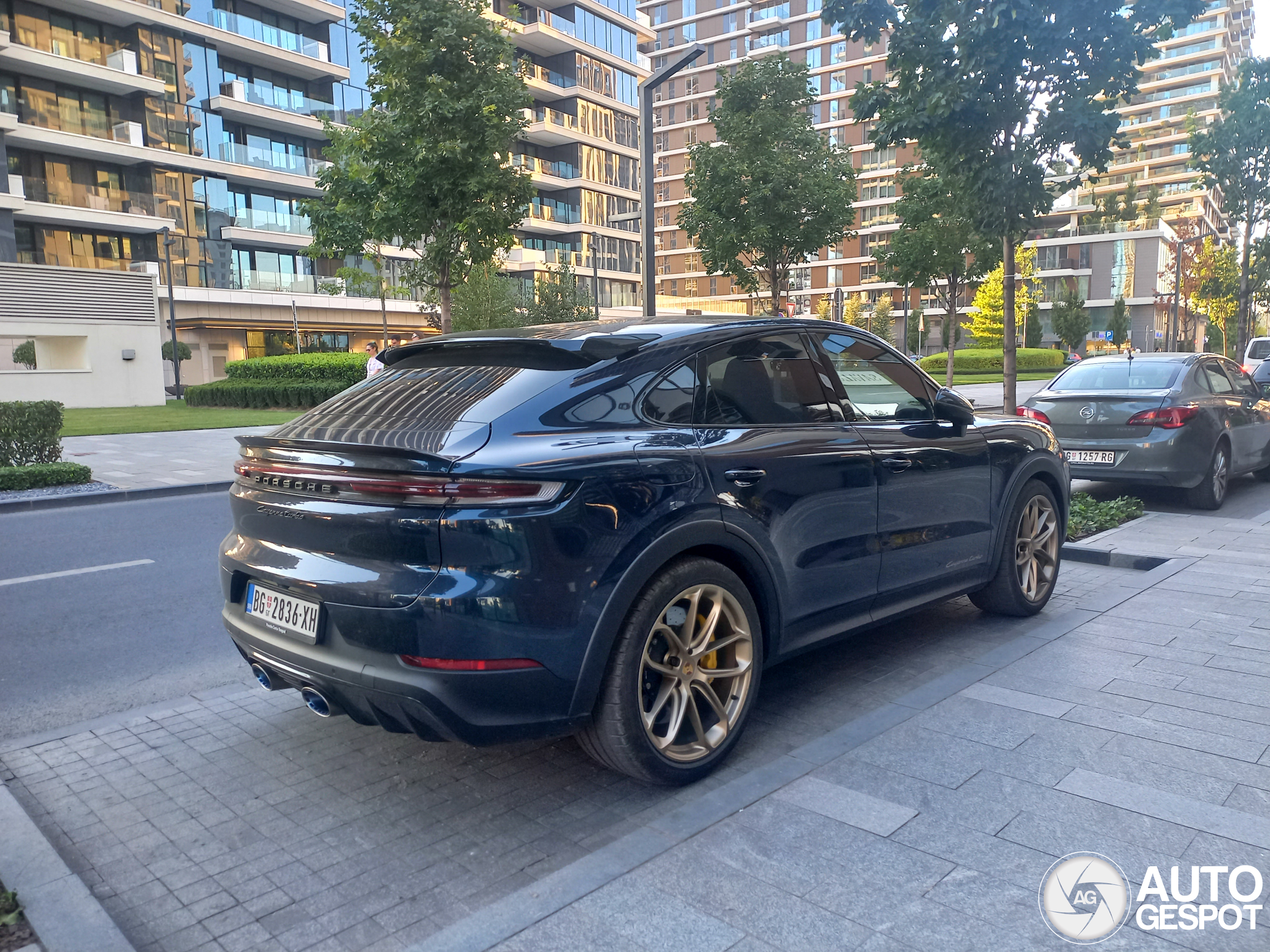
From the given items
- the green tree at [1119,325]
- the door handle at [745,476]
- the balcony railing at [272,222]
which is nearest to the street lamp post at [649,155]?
the door handle at [745,476]

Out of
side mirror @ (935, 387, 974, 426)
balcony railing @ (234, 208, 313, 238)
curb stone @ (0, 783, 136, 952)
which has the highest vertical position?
balcony railing @ (234, 208, 313, 238)

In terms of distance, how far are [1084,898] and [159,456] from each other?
16.1 metres

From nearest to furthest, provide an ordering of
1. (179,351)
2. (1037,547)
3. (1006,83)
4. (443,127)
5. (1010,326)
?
1. (1037,547)
2. (1006,83)
3. (1010,326)
4. (443,127)
5. (179,351)

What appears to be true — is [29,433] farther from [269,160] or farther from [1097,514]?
[269,160]

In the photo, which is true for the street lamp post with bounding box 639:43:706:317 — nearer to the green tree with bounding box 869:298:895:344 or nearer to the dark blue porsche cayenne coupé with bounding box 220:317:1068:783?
the dark blue porsche cayenne coupé with bounding box 220:317:1068:783

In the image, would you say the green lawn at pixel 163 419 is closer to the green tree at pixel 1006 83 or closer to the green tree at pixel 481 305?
the green tree at pixel 481 305

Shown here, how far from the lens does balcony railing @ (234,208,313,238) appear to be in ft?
147

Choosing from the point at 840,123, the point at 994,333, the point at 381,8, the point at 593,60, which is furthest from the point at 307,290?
the point at 840,123

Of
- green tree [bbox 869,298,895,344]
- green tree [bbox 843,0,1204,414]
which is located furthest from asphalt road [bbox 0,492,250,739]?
green tree [bbox 869,298,895,344]

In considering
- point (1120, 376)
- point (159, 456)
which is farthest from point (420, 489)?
point (159, 456)

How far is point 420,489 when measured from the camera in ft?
9.47

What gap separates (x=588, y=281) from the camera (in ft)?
192

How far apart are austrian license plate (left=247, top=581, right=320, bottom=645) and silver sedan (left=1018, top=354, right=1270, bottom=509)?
724 centimetres

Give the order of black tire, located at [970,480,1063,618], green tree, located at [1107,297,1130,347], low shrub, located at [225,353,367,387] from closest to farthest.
A: black tire, located at [970,480,1063,618] < low shrub, located at [225,353,367,387] < green tree, located at [1107,297,1130,347]
